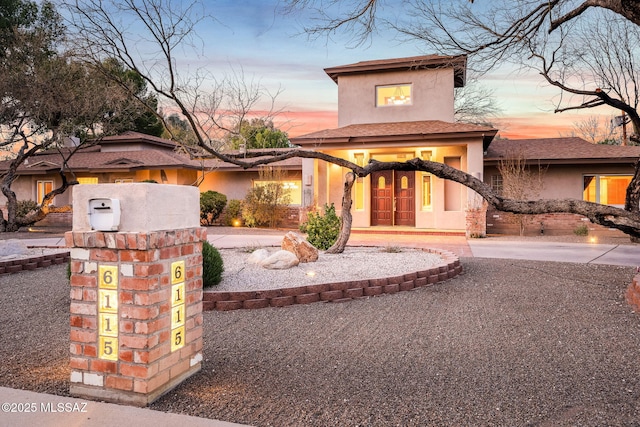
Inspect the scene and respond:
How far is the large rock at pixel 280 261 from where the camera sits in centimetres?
820

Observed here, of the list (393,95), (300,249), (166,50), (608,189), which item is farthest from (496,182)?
(166,50)

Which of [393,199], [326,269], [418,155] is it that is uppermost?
[418,155]

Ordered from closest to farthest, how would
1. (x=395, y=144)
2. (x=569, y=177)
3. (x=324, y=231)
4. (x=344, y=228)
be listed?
(x=344, y=228) → (x=324, y=231) → (x=395, y=144) → (x=569, y=177)

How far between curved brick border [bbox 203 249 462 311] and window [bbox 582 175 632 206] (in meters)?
14.5

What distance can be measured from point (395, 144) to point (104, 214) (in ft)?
48.3

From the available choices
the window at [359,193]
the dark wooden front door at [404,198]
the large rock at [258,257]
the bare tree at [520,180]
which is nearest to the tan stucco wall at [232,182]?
the window at [359,193]

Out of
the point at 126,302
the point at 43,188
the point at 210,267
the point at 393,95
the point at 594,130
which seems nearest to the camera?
the point at 126,302

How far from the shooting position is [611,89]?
35.0ft

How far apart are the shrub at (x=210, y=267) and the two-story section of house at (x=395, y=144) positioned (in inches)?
426

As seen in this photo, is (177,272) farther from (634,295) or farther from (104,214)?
(634,295)

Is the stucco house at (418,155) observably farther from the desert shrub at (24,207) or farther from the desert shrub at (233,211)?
the desert shrub at (24,207)

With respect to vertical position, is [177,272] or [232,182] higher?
[232,182]

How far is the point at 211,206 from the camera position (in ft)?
67.9

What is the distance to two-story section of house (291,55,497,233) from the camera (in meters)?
17.0
